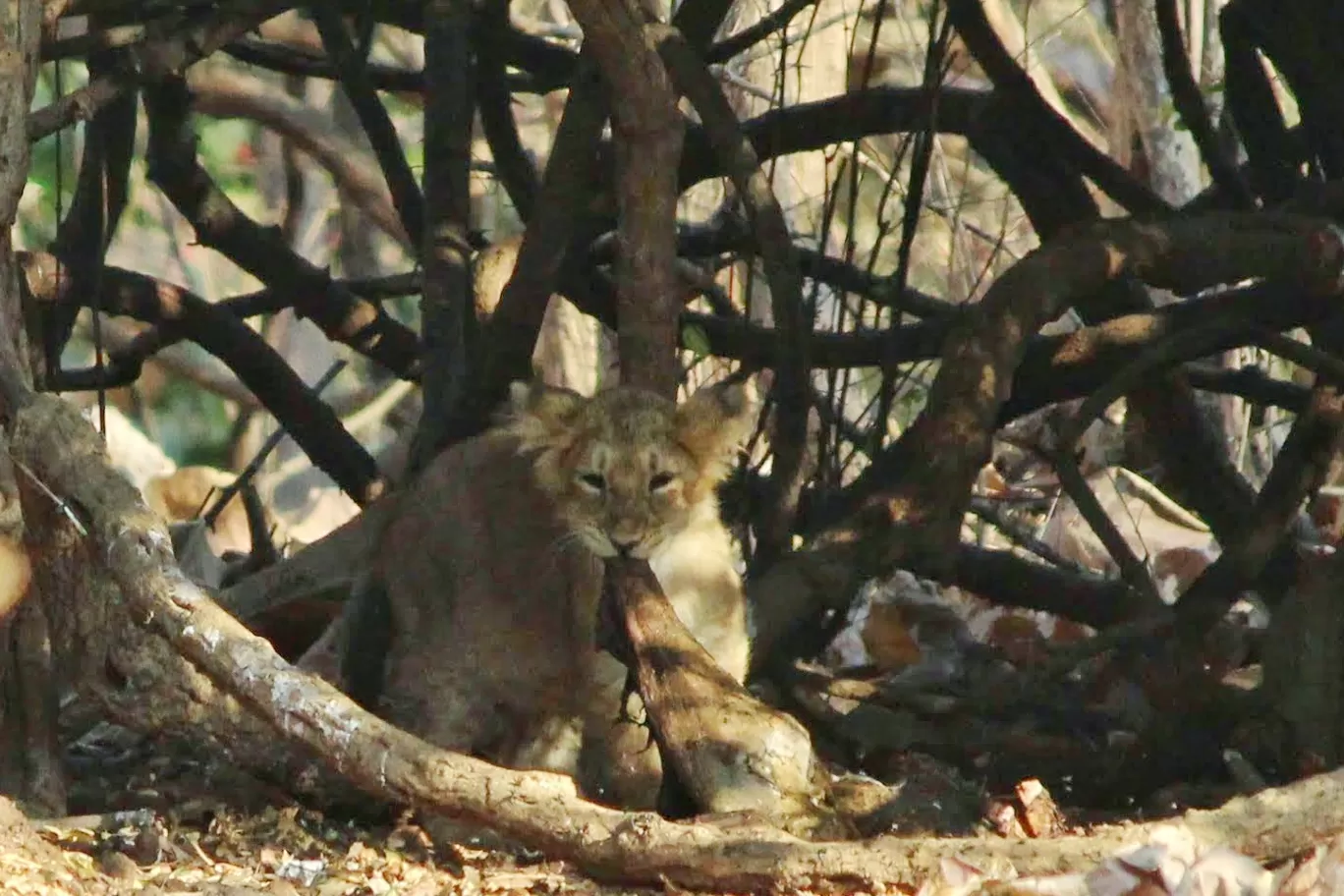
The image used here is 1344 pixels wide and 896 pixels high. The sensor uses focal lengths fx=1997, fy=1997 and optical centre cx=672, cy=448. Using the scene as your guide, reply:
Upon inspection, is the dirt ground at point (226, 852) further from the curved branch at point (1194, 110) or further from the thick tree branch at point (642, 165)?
the curved branch at point (1194, 110)

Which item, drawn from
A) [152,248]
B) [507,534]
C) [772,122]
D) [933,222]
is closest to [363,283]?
[772,122]

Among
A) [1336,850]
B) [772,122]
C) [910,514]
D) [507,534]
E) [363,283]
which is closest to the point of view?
[1336,850]

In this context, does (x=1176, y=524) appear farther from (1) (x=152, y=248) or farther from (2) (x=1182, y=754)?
(1) (x=152, y=248)

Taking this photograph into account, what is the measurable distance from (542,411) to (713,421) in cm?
41

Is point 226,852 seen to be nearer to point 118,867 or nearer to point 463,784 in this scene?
point 118,867

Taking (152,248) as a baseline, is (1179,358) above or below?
below

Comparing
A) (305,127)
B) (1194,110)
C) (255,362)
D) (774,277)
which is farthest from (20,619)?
(305,127)

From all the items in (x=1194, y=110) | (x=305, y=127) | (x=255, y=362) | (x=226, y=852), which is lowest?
(x=226, y=852)

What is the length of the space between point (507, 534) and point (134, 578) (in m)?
1.40

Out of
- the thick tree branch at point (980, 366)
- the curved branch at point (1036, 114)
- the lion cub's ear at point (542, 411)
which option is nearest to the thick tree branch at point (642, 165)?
the lion cub's ear at point (542, 411)

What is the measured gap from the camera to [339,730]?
11.6ft

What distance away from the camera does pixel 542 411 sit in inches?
189

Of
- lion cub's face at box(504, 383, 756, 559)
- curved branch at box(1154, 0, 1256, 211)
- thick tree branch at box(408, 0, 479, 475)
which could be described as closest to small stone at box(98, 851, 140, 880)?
lion cub's face at box(504, 383, 756, 559)

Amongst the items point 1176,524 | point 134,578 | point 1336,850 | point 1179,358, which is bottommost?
point 1336,850
